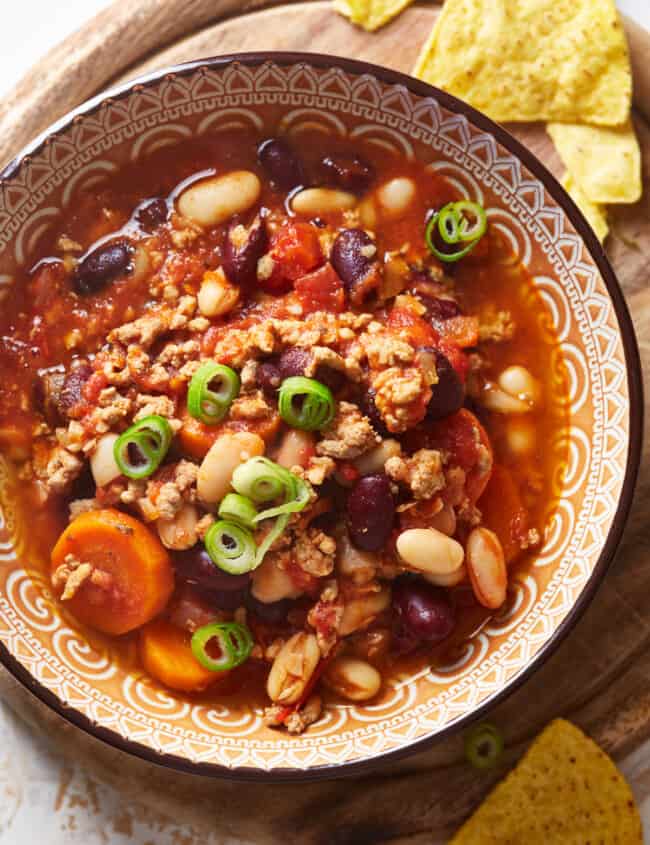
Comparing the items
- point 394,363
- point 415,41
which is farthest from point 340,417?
point 415,41

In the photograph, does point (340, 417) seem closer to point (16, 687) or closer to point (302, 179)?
point (302, 179)

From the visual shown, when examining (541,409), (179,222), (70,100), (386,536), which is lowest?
(541,409)

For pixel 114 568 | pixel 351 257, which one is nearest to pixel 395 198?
pixel 351 257

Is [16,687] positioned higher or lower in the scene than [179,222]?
lower

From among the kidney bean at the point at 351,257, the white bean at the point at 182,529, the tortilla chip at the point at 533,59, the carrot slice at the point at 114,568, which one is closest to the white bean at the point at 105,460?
the carrot slice at the point at 114,568

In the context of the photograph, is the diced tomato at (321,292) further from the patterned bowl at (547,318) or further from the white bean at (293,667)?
the white bean at (293,667)

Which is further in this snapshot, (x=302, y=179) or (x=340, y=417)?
(x=302, y=179)

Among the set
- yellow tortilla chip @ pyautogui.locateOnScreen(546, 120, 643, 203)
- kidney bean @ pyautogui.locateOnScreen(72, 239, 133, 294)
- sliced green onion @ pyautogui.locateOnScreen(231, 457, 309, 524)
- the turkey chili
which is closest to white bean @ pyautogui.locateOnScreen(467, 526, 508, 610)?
the turkey chili
